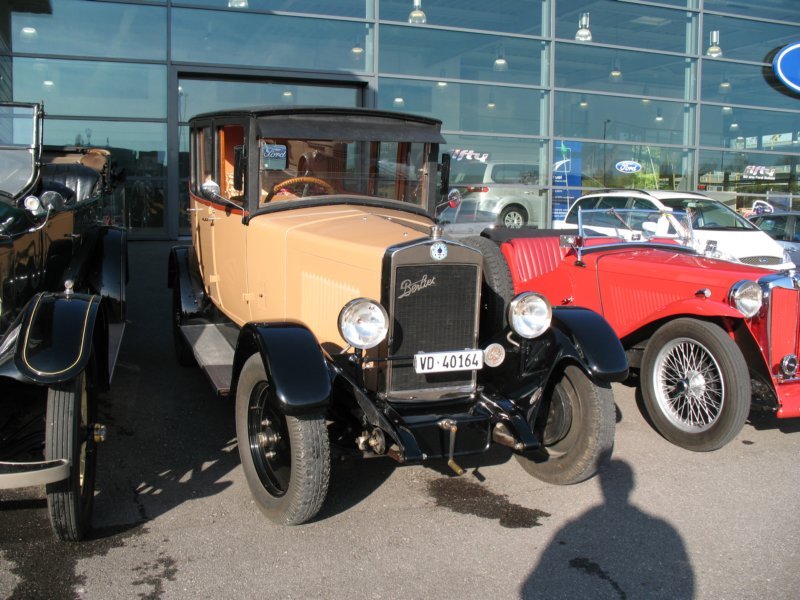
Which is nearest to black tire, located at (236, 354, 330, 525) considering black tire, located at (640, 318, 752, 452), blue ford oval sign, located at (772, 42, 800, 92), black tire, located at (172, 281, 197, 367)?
black tire, located at (172, 281, 197, 367)

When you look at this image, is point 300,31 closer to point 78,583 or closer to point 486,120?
point 486,120

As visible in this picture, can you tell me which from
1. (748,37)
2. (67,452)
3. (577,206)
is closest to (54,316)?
(67,452)

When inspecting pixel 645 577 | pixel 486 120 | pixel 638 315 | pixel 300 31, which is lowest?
pixel 645 577

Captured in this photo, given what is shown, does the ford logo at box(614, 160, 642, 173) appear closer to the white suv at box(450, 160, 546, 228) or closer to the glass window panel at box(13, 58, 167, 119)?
the white suv at box(450, 160, 546, 228)

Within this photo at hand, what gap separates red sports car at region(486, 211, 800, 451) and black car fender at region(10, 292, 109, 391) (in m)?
3.72

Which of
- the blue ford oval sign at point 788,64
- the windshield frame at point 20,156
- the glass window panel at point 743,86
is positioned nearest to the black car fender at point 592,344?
the windshield frame at point 20,156

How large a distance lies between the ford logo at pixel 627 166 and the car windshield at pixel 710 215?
4638 millimetres

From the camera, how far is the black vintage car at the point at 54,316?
3178 millimetres

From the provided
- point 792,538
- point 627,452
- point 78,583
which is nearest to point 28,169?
point 78,583

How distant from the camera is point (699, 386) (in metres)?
4.93

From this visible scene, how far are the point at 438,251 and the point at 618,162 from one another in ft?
43.7

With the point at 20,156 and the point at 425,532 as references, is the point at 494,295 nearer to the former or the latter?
the point at 425,532

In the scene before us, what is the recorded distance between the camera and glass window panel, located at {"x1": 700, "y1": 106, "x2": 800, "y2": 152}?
1678cm

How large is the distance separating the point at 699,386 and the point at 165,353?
468cm
